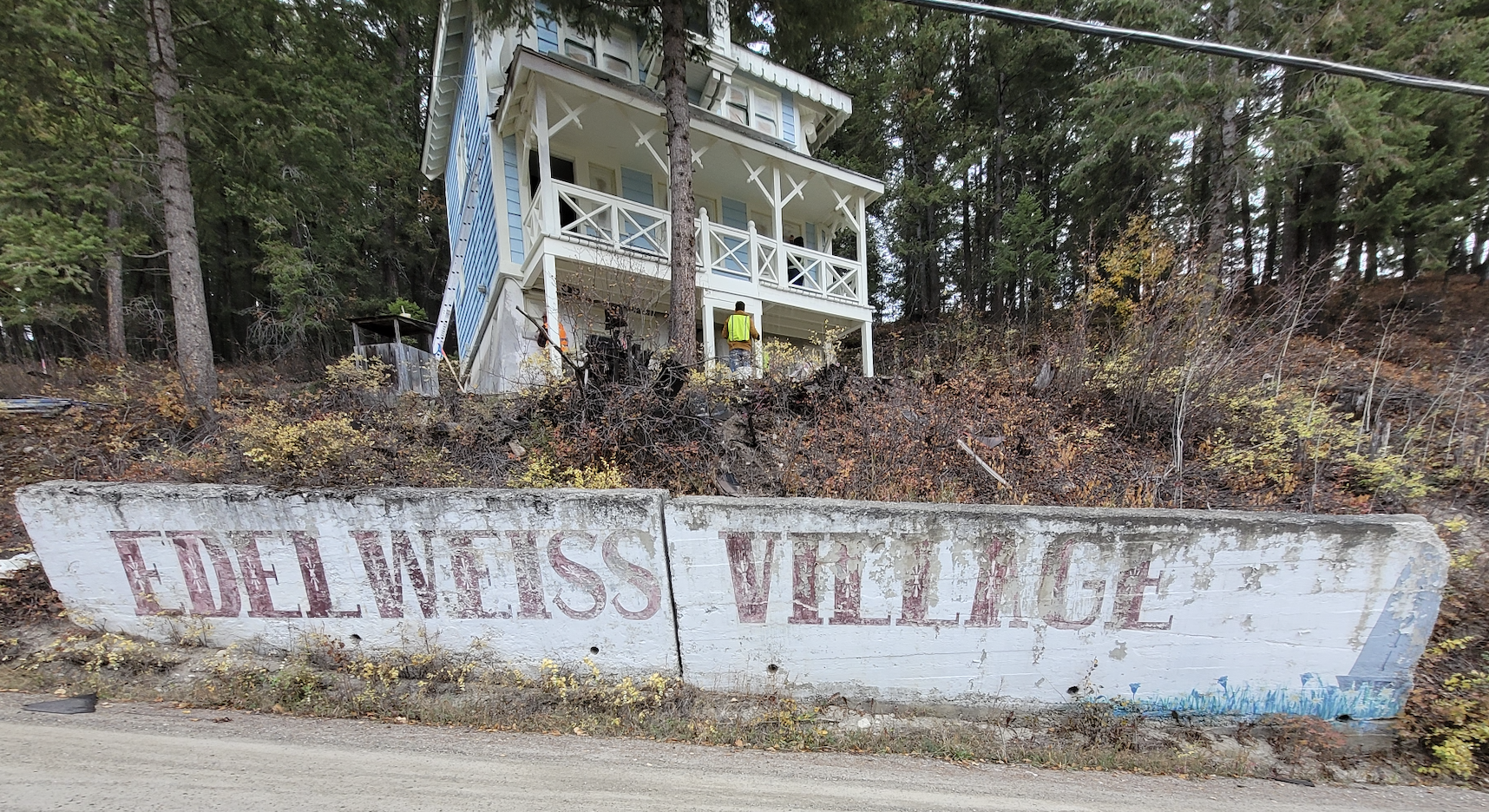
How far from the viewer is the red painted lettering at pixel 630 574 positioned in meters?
3.17

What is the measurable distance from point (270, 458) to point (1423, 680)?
7.91 m

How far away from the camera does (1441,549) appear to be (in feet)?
9.50

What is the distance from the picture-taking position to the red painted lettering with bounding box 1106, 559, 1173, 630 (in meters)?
3.09

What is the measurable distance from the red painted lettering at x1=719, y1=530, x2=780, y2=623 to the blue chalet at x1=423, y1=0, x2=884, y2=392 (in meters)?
2.84

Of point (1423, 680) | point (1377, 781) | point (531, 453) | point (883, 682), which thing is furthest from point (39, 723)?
point (1423, 680)

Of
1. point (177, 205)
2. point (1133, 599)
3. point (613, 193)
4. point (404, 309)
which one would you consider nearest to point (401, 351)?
point (177, 205)

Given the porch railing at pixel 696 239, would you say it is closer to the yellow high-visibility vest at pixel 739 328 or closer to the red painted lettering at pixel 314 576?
the yellow high-visibility vest at pixel 739 328

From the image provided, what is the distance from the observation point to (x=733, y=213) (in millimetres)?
11828

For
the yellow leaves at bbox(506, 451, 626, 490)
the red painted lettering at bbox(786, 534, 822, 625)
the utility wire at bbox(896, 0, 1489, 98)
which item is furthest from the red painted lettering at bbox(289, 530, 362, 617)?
the utility wire at bbox(896, 0, 1489, 98)

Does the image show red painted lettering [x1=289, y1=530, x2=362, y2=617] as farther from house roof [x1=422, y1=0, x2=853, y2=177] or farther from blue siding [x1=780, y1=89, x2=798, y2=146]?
blue siding [x1=780, y1=89, x2=798, y2=146]

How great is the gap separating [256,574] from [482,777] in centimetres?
216

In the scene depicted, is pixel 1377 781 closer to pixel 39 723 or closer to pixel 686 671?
pixel 686 671

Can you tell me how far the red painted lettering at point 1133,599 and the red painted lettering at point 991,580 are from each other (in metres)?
0.68

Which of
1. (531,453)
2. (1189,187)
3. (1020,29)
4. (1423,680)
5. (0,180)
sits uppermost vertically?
(1020,29)
